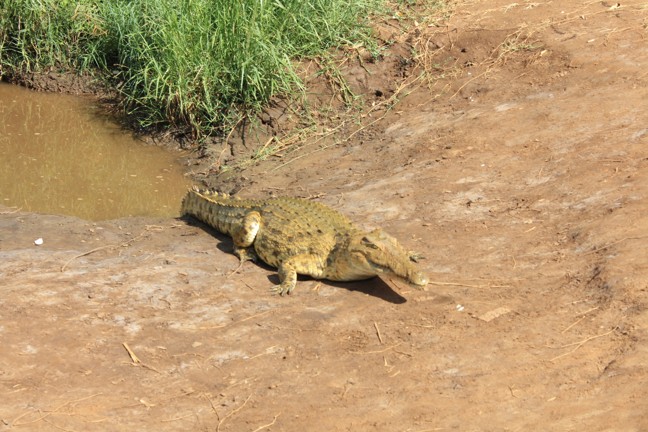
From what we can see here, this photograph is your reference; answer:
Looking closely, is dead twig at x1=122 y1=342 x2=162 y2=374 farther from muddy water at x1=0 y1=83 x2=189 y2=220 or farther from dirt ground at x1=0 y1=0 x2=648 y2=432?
muddy water at x1=0 y1=83 x2=189 y2=220

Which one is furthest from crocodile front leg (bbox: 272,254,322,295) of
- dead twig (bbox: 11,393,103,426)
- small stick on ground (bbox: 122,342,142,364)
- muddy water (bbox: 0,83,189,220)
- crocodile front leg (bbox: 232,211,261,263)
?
muddy water (bbox: 0,83,189,220)

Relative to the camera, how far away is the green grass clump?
31.0ft

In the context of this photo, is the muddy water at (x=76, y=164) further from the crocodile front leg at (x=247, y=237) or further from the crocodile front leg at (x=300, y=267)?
the crocodile front leg at (x=300, y=267)

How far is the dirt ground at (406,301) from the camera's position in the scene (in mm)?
4684

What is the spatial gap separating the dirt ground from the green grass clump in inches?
50.1

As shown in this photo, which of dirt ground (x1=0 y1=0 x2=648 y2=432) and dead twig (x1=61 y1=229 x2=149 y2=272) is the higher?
dirt ground (x1=0 y1=0 x2=648 y2=432)

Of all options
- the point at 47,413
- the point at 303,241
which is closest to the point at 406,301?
the point at 303,241

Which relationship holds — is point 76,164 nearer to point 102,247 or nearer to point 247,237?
point 102,247

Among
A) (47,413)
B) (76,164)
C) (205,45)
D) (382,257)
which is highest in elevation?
(205,45)

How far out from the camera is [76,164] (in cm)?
949

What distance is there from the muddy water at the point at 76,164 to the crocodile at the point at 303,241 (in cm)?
133

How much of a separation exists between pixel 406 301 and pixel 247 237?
1595 millimetres

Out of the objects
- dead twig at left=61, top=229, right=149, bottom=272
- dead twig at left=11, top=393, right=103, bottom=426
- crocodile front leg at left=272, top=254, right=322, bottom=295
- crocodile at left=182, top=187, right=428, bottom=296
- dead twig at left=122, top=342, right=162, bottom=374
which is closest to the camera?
dead twig at left=11, top=393, right=103, bottom=426

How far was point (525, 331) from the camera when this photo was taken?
5203 millimetres
